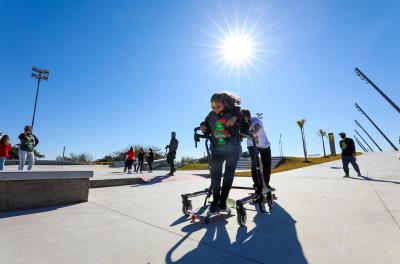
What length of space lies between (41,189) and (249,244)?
4.02 metres

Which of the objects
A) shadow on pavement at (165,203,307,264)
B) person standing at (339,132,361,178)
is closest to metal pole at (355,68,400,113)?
person standing at (339,132,361,178)

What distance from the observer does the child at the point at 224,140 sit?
3135 millimetres

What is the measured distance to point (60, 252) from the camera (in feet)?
6.80

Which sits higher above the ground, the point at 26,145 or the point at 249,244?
the point at 26,145

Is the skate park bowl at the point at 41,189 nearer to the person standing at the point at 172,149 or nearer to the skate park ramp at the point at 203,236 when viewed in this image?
the skate park ramp at the point at 203,236

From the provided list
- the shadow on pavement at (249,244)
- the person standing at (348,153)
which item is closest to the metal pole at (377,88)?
the person standing at (348,153)

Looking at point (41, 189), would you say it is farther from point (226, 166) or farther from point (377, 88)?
point (377, 88)

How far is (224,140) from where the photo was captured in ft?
10.8

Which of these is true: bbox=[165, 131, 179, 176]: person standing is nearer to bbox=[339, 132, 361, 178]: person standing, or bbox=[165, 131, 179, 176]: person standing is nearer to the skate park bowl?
the skate park bowl

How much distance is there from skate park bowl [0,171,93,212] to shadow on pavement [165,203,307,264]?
2.64m

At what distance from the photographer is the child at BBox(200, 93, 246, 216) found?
10.3 ft

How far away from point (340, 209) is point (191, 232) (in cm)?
249

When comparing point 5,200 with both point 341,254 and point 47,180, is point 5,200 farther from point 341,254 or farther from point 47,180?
point 341,254

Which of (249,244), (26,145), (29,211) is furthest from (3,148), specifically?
(249,244)
